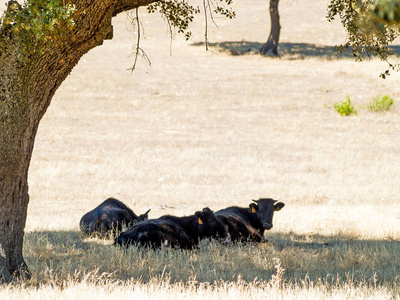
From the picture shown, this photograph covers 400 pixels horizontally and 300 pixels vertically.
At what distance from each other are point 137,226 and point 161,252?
1216mm

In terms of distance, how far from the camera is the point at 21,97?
7.32 m

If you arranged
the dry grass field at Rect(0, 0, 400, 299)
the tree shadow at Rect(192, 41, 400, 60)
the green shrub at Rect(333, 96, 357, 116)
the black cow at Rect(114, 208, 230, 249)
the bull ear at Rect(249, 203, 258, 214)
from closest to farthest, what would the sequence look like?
the dry grass field at Rect(0, 0, 400, 299) < the black cow at Rect(114, 208, 230, 249) < the bull ear at Rect(249, 203, 258, 214) < the green shrub at Rect(333, 96, 357, 116) < the tree shadow at Rect(192, 41, 400, 60)

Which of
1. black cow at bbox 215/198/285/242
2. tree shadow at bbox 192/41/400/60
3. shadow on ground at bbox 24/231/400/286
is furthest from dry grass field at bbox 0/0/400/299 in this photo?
black cow at bbox 215/198/285/242

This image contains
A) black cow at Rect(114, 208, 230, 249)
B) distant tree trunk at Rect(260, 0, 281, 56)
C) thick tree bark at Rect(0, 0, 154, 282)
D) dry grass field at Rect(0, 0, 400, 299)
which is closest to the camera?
thick tree bark at Rect(0, 0, 154, 282)

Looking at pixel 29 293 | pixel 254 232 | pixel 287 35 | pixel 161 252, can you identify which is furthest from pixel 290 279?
pixel 287 35

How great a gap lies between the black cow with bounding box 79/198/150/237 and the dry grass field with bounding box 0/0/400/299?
1.60ft

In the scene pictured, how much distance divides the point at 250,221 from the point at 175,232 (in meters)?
2.22

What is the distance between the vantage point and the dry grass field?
318 inches

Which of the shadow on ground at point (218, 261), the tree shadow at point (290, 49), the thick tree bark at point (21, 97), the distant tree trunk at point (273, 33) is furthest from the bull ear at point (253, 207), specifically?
the distant tree trunk at point (273, 33)

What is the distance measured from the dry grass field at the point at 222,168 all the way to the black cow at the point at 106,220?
0.49 m

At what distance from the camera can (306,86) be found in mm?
40438

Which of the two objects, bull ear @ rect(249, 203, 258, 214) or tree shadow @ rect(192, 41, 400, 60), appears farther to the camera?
tree shadow @ rect(192, 41, 400, 60)

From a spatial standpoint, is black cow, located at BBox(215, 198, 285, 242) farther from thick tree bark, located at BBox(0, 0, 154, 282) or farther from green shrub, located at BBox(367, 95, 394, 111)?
green shrub, located at BBox(367, 95, 394, 111)

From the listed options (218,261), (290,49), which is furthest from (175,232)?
(290,49)
